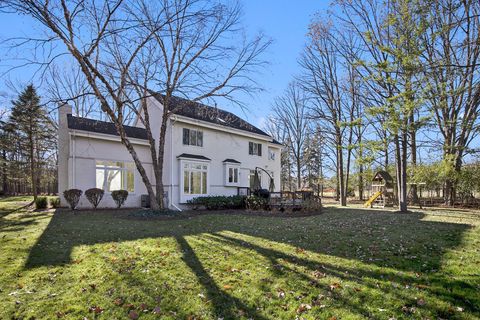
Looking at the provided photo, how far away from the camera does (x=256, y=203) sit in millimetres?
16688

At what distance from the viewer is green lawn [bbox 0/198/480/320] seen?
3.92 meters

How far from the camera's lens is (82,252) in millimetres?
6551

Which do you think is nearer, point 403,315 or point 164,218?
point 403,315

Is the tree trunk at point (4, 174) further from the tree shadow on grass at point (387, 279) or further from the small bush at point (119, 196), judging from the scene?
the tree shadow on grass at point (387, 279)

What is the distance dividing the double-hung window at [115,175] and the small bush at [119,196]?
1.05 metres

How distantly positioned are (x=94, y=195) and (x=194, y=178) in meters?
5.89

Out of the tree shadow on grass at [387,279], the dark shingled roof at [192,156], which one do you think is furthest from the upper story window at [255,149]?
the tree shadow on grass at [387,279]

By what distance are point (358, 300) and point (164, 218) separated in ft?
33.1

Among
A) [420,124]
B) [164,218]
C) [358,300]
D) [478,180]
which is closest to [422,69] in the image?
[420,124]

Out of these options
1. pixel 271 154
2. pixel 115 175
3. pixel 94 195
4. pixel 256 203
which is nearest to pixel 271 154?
pixel 271 154

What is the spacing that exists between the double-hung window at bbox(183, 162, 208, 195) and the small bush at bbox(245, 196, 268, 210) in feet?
11.9

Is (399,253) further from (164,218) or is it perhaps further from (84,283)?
(164,218)

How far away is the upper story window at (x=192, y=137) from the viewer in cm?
1892

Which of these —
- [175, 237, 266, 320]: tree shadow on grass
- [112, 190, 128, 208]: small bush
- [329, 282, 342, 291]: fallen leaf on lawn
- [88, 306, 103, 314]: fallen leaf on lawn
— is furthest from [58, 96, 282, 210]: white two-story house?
[88, 306, 103, 314]: fallen leaf on lawn
